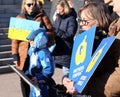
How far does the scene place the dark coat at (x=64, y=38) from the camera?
18.6 ft

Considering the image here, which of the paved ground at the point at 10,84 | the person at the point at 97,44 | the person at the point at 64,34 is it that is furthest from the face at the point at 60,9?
the person at the point at 97,44

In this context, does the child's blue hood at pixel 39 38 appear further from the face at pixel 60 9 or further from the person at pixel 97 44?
the person at pixel 97 44

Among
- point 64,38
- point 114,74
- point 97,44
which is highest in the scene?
point 97,44

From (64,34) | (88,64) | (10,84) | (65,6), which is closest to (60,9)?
(65,6)

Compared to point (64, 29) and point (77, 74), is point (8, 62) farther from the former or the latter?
point (77, 74)

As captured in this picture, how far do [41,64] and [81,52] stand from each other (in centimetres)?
189

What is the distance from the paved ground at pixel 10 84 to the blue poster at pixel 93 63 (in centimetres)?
445

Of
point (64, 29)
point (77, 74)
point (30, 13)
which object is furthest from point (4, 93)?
point (77, 74)

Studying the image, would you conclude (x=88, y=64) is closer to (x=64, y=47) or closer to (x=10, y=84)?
(x=64, y=47)

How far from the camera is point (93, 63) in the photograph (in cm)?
233

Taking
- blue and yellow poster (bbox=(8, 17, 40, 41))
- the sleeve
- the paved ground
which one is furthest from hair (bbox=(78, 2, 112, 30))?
the paved ground

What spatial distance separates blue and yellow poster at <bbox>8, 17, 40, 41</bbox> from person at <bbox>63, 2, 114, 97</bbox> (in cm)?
211

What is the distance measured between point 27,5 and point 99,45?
2.70 meters

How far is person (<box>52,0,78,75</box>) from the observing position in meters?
5.68
